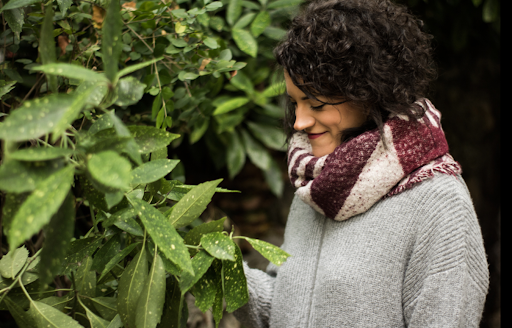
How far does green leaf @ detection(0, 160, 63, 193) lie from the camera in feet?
1.12

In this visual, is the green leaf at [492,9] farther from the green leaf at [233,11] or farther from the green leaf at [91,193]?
the green leaf at [91,193]

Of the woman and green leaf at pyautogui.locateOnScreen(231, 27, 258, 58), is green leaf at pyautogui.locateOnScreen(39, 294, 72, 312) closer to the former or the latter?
the woman

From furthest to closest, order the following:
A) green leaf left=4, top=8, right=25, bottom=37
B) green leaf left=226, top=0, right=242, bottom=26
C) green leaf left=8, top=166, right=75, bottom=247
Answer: green leaf left=226, top=0, right=242, bottom=26, green leaf left=4, top=8, right=25, bottom=37, green leaf left=8, top=166, right=75, bottom=247

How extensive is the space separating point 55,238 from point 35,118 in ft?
0.42

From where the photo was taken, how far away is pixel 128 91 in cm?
42

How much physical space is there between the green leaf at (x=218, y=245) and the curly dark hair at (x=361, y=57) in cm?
40

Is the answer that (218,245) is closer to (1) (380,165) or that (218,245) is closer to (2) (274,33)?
(1) (380,165)

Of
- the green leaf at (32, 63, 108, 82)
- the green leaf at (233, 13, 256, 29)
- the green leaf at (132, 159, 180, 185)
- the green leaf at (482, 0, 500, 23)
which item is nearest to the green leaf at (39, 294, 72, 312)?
the green leaf at (132, 159, 180, 185)

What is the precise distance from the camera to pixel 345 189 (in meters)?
0.80

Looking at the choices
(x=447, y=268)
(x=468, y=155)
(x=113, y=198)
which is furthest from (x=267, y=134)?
(x=468, y=155)

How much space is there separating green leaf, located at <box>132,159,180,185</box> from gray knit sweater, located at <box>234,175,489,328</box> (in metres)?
0.51

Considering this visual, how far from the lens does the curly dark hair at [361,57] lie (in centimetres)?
77

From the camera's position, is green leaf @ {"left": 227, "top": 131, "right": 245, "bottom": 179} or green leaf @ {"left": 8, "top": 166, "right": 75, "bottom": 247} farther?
green leaf @ {"left": 227, "top": 131, "right": 245, "bottom": 179}

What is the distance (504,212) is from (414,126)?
1181 mm
